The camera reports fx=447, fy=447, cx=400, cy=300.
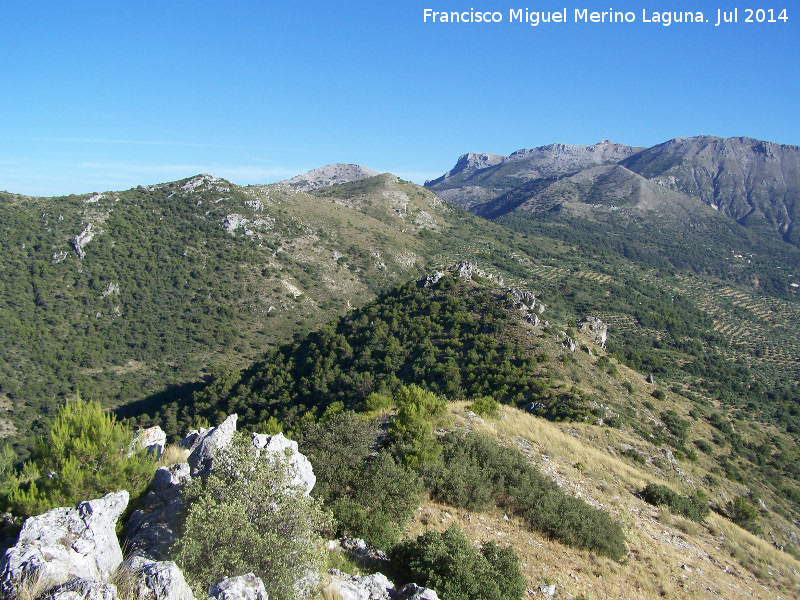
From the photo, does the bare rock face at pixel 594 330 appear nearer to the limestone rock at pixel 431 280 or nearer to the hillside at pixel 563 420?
the hillside at pixel 563 420

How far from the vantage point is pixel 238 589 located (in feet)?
16.8

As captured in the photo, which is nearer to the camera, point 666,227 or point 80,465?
point 80,465

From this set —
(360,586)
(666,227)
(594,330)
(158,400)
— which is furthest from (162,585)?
(666,227)

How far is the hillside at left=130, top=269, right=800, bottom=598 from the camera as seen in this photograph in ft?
34.7

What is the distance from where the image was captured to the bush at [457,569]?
7.07 meters

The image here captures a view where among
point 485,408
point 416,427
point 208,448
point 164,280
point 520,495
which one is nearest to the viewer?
point 208,448

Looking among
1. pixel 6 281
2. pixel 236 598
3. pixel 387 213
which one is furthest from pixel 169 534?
pixel 387 213

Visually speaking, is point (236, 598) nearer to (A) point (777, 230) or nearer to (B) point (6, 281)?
(B) point (6, 281)

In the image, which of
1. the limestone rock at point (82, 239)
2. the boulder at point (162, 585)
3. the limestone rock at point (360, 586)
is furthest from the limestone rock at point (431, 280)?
the limestone rock at point (82, 239)

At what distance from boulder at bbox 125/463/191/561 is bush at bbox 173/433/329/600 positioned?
0.56 m

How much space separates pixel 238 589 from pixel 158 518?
343 centimetres

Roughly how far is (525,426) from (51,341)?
56.9 meters

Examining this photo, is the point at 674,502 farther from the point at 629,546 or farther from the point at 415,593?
the point at 415,593

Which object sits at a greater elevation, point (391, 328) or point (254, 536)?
point (254, 536)
